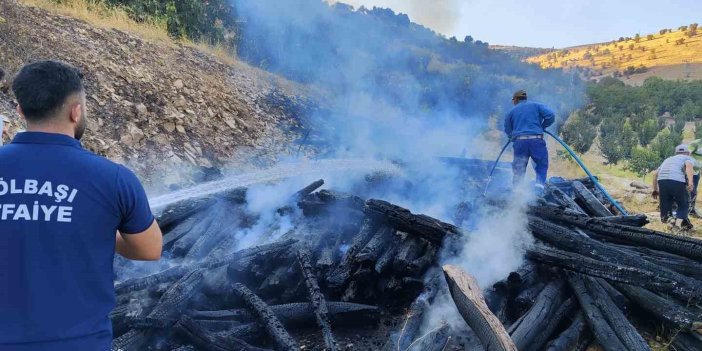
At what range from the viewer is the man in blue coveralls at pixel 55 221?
5.83ft

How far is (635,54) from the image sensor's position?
55188 mm

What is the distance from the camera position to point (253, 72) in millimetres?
15953

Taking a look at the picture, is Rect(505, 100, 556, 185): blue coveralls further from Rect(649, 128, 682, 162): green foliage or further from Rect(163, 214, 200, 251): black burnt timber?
Rect(649, 128, 682, 162): green foliage

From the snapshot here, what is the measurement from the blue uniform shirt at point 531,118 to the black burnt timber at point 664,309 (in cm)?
402

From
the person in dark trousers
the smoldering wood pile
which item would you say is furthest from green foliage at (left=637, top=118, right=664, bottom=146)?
the smoldering wood pile

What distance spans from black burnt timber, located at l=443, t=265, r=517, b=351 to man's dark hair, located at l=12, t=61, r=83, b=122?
2692 millimetres

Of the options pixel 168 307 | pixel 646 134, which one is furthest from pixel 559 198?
pixel 646 134

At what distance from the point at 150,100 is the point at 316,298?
7.70 m

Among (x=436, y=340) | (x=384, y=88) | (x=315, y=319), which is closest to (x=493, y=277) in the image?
(x=436, y=340)

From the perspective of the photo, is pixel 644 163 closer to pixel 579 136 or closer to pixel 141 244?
pixel 579 136

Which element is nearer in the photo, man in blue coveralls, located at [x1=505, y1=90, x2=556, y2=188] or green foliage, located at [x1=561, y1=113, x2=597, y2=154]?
man in blue coveralls, located at [x1=505, y1=90, x2=556, y2=188]

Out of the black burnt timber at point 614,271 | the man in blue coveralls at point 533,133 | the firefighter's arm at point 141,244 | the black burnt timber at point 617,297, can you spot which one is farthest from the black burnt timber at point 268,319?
the man in blue coveralls at point 533,133

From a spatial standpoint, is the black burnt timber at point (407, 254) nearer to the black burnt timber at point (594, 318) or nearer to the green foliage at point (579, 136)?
the black burnt timber at point (594, 318)

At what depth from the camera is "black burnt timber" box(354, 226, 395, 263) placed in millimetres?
4879
